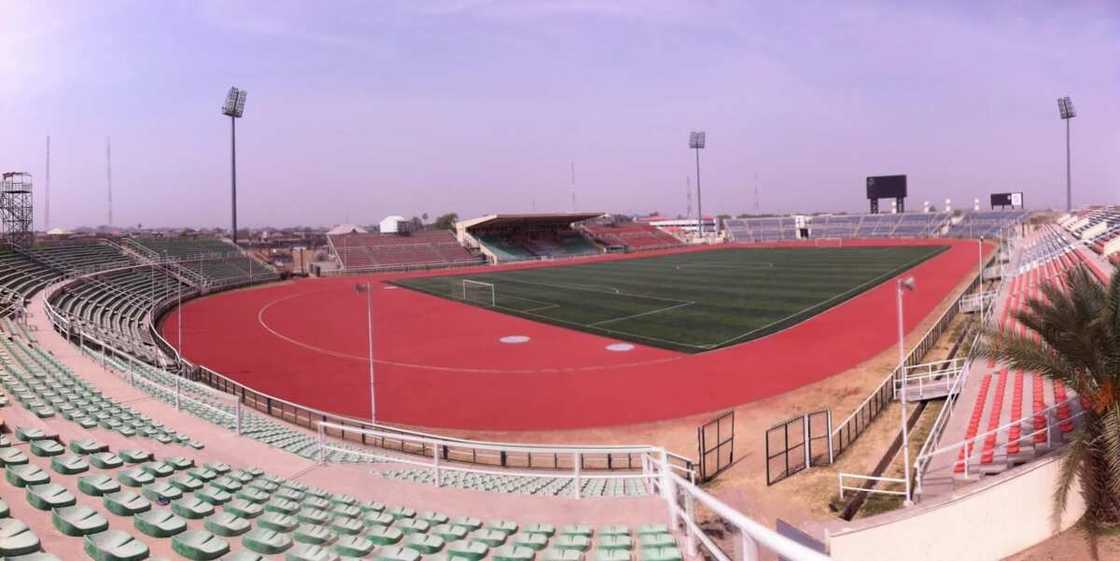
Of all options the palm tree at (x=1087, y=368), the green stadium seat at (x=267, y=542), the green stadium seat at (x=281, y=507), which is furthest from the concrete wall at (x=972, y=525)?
the green stadium seat at (x=281, y=507)

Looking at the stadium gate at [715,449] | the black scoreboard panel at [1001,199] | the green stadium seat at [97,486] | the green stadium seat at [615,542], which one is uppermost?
the black scoreboard panel at [1001,199]

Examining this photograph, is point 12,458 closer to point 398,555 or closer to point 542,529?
point 398,555

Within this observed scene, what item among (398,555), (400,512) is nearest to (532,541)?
(398,555)

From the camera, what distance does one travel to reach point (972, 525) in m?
10.2

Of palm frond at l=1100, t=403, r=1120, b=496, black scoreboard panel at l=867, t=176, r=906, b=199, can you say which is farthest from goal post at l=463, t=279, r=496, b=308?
black scoreboard panel at l=867, t=176, r=906, b=199

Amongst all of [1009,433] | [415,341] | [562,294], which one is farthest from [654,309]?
[1009,433]

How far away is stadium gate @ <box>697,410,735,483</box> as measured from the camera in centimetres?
1593

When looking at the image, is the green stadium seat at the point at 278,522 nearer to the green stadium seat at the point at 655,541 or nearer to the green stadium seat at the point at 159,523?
the green stadium seat at the point at 159,523

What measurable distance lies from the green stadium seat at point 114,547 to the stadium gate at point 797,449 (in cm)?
1232

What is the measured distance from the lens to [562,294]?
51531 millimetres

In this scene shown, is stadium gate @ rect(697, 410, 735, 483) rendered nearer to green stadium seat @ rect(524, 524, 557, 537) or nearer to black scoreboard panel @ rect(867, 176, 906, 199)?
green stadium seat @ rect(524, 524, 557, 537)

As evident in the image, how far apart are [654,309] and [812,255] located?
1875 inches

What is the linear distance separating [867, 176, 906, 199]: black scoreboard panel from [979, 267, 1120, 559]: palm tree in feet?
377

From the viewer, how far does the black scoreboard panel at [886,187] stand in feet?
369
